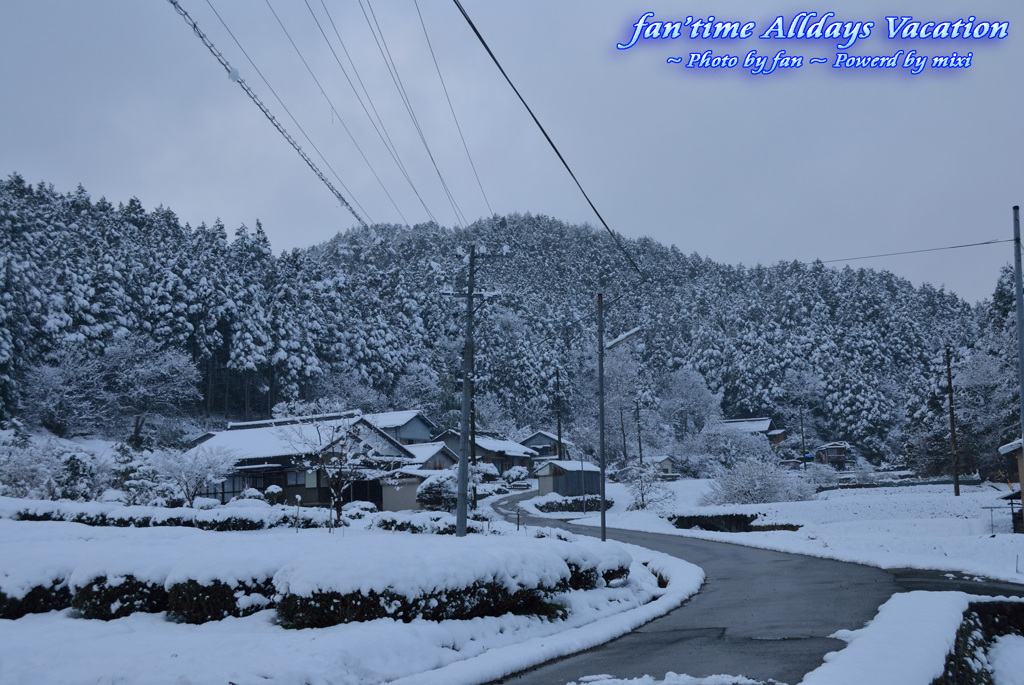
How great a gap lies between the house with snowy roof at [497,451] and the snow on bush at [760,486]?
93.7 ft

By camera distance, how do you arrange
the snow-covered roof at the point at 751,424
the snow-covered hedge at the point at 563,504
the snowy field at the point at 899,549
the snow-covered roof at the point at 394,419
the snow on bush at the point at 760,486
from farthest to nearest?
the snow-covered roof at the point at 751,424, the snow-covered roof at the point at 394,419, the snow-covered hedge at the point at 563,504, the snow on bush at the point at 760,486, the snowy field at the point at 899,549

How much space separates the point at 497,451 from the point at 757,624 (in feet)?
220

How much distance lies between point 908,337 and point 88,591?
114 meters

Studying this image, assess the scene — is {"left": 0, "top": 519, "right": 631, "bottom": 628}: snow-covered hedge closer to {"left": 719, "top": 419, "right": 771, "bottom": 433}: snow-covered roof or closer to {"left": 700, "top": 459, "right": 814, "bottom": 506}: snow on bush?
{"left": 700, "top": 459, "right": 814, "bottom": 506}: snow on bush

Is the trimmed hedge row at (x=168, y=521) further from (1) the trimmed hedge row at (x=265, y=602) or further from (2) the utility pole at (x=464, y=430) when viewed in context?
Result: (1) the trimmed hedge row at (x=265, y=602)

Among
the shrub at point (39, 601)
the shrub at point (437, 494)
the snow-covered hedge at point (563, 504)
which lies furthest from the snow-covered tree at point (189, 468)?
the shrub at point (39, 601)

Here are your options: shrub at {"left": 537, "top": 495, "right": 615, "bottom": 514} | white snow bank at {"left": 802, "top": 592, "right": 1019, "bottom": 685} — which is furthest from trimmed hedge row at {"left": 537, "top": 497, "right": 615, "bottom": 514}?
white snow bank at {"left": 802, "top": 592, "right": 1019, "bottom": 685}

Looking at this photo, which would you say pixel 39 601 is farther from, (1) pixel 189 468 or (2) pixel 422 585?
(1) pixel 189 468

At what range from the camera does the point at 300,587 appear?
33.7ft

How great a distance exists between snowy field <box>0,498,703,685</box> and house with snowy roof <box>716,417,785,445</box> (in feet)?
243

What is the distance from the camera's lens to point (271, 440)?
51938 mm

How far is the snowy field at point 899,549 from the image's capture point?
25.3ft

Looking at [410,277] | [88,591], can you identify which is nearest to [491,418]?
[410,277]

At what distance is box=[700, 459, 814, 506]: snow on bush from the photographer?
163 feet
